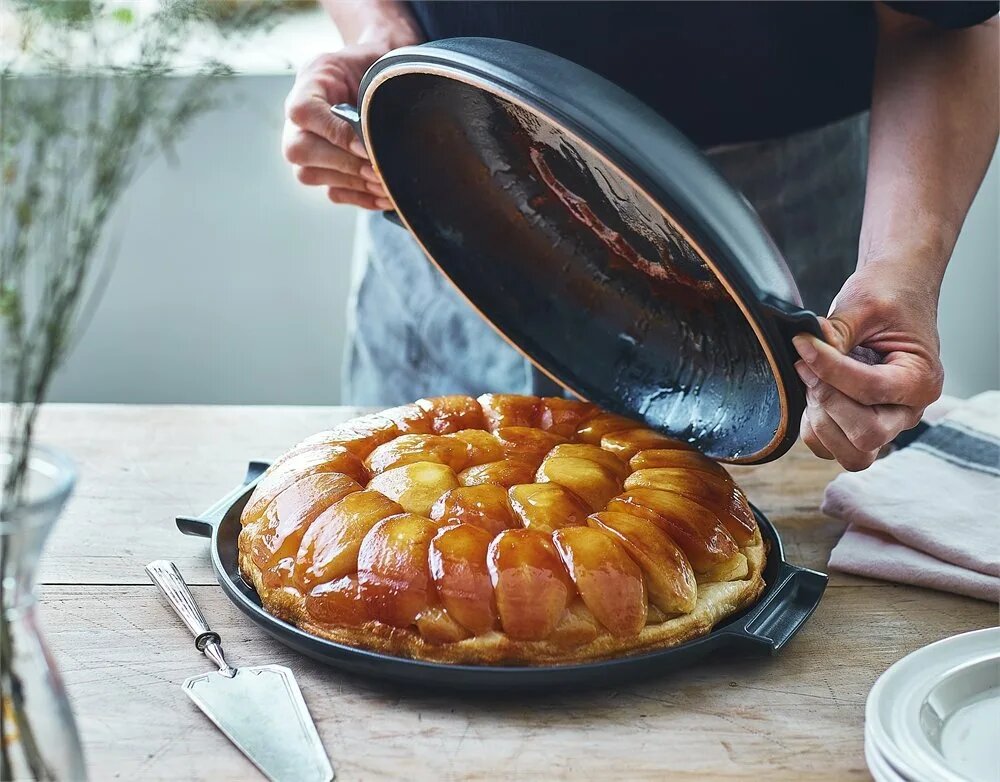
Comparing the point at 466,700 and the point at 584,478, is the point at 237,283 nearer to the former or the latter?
the point at 584,478

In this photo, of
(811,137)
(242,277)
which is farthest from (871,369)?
(242,277)

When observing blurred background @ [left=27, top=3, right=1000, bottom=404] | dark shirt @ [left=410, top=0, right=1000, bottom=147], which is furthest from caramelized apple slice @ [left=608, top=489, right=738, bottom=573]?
blurred background @ [left=27, top=3, right=1000, bottom=404]

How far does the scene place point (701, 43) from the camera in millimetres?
1436

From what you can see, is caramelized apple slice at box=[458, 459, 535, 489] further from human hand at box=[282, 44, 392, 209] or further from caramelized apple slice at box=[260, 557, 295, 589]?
human hand at box=[282, 44, 392, 209]

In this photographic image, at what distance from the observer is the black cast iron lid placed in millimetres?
896

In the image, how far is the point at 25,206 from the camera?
0.59 meters

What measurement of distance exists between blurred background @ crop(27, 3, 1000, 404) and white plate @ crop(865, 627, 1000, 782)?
2253mm

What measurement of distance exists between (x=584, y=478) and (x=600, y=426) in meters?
0.18

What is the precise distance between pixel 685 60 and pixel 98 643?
1026mm

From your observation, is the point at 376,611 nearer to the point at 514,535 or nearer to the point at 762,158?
the point at 514,535

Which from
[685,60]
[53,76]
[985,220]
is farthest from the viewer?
[985,220]

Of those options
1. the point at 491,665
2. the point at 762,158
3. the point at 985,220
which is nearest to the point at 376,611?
the point at 491,665

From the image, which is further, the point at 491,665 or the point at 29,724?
the point at 491,665

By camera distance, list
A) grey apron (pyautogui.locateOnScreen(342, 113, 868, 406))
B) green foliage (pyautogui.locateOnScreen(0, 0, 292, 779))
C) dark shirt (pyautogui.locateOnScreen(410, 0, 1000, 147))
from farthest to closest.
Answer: grey apron (pyautogui.locateOnScreen(342, 113, 868, 406)) → dark shirt (pyautogui.locateOnScreen(410, 0, 1000, 147)) → green foliage (pyautogui.locateOnScreen(0, 0, 292, 779))
